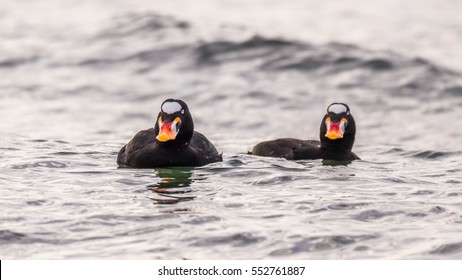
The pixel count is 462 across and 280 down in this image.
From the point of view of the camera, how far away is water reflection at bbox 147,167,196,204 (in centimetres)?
1430

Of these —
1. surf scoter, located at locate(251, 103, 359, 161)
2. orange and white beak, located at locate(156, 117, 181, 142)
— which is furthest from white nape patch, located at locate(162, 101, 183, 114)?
surf scoter, located at locate(251, 103, 359, 161)

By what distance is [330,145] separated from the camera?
17.5 meters

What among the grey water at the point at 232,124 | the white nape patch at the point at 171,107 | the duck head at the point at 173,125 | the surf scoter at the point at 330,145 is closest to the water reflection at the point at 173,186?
the grey water at the point at 232,124

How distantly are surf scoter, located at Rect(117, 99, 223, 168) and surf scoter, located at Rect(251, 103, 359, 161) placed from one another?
142 centimetres

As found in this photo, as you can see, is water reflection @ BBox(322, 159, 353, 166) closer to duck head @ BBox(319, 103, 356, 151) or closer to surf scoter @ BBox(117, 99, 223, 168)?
duck head @ BBox(319, 103, 356, 151)

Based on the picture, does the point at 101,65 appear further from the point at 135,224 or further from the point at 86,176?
the point at 135,224

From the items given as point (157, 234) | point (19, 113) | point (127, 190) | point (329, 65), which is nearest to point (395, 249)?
point (157, 234)

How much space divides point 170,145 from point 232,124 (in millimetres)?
7781

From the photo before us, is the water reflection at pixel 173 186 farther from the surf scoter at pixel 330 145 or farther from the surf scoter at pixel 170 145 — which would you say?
the surf scoter at pixel 330 145

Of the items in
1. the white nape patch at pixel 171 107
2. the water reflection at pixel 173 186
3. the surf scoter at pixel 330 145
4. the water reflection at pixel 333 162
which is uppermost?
the white nape patch at pixel 171 107

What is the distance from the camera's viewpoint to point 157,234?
12.6 meters

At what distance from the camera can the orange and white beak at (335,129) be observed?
17250 mm

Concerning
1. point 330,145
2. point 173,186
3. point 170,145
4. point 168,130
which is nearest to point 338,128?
point 330,145

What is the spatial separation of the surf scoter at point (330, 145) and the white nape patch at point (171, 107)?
2159 mm
